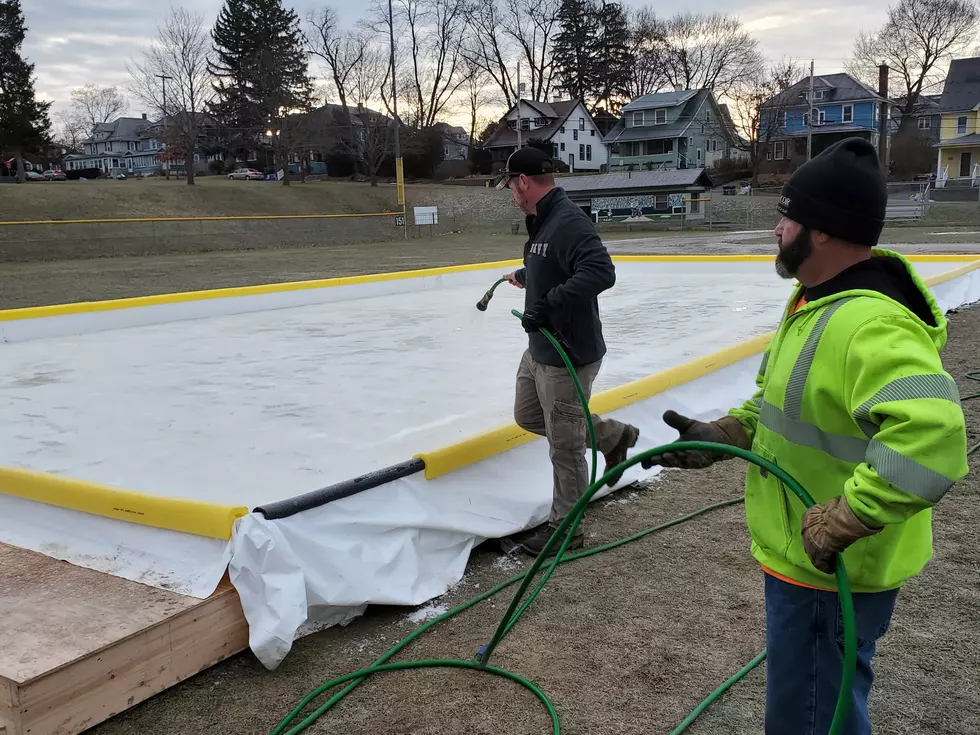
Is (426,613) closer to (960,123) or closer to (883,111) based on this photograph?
(960,123)

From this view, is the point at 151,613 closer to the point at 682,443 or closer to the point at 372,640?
the point at 372,640

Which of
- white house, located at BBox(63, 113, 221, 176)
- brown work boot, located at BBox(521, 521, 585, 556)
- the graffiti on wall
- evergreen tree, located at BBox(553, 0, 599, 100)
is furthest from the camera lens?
white house, located at BBox(63, 113, 221, 176)

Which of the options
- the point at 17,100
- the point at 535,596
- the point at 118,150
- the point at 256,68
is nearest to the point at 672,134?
the point at 256,68

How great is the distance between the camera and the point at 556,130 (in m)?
56.5

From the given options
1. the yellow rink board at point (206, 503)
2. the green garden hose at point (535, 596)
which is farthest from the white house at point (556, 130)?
the green garden hose at point (535, 596)

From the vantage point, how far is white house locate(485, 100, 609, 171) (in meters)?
57.0

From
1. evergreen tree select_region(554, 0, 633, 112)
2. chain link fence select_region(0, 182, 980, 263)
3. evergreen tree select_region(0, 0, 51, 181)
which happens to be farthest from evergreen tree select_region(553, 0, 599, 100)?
evergreen tree select_region(0, 0, 51, 181)

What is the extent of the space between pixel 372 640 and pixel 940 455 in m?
2.07

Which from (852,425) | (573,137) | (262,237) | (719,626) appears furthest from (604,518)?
(573,137)

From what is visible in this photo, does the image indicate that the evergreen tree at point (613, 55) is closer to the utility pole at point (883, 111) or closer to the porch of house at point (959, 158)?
the utility pole at point (883, 111)

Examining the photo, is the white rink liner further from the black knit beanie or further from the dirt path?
the black knit beanie

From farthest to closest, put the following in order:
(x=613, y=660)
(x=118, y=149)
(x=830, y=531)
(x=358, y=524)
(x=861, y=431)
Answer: (x=118, y=149)
(x=358, y=524)
(x=613, y=660)
(x=861, y=431)
(x=830, y=531)

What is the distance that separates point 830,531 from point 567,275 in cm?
210

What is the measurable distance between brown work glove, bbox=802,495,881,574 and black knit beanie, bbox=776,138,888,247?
Answer: 0.53 m
